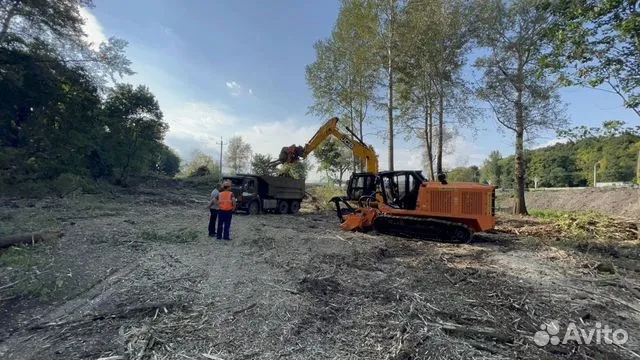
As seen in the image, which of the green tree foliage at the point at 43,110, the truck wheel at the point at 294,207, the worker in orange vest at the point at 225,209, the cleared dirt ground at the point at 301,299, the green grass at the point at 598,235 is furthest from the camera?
the truck wheel at the point at 294,207

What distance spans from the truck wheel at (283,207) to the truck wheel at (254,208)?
143 cm

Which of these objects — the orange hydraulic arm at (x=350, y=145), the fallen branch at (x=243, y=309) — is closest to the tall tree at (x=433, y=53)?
the orange hydraulic arm at (x=350, y=145)

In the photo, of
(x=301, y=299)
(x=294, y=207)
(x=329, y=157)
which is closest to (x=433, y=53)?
(x=294, y=207)

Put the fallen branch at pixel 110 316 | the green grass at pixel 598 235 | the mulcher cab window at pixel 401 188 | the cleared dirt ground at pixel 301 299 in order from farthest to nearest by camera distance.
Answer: the mulcher cab window at pixel 401 188
the green grass at pixel 598 235
the fallen branch at pixel 110 316
the cleared dirt ground at pixel 301 299

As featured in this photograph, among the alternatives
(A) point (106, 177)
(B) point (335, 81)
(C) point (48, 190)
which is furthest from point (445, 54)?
(A) point (106, 177)

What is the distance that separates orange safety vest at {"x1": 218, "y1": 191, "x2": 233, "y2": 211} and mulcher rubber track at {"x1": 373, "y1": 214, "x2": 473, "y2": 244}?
14.7 ft

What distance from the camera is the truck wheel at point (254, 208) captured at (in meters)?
15.8

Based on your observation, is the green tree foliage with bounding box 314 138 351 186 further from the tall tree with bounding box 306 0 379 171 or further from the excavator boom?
the excavator boom

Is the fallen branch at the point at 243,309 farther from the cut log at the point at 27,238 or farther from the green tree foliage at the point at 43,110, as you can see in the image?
the green tree foliage at the point at 43,110

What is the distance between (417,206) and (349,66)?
43.3ft

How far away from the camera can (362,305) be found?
4566 millimetres

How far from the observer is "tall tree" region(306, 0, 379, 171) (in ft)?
56.8

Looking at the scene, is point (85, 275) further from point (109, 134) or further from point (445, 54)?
point (109, 134)

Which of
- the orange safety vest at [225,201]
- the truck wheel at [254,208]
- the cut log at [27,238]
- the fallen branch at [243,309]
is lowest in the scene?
the fallen branch at [243,309]
